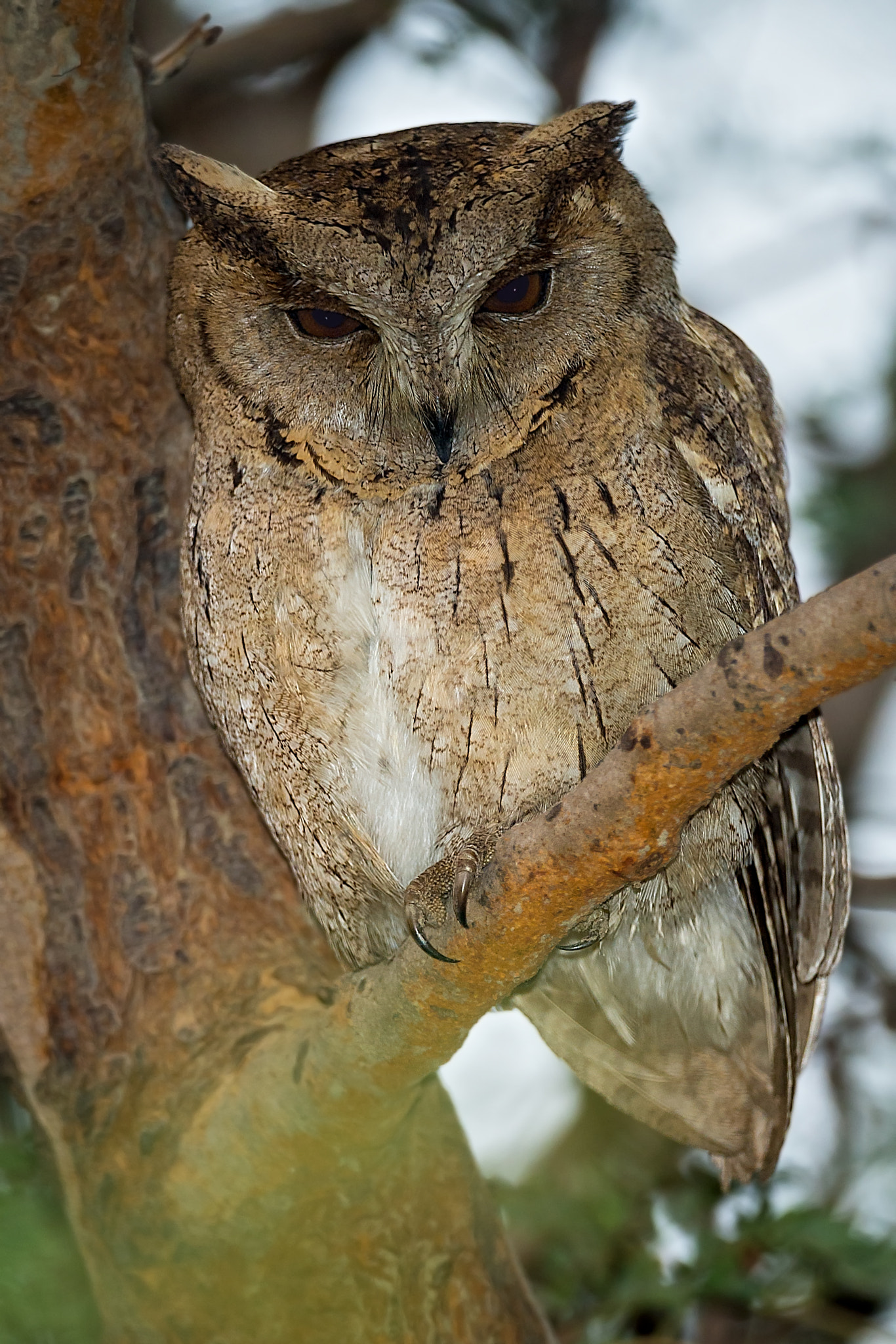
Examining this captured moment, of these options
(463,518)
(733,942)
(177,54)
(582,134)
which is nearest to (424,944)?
(463,518)

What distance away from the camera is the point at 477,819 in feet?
7.14

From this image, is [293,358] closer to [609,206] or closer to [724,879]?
[609,206]

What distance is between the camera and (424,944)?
72.8 inches

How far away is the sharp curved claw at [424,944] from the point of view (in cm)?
181

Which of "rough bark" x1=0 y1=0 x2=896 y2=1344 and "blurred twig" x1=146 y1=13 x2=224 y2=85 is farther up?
"blurred twig" x1=146 y1=13 x2=224 y2=85

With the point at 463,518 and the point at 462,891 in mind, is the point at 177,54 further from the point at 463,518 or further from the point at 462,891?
the point at 462,891

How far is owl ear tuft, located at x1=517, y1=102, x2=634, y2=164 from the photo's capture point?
6.93 feet

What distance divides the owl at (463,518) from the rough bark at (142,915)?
0.58ft

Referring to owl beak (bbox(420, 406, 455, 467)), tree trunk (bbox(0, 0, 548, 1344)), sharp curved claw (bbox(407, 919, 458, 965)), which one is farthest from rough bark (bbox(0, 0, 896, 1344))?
owl beak (bbox(420, 406, 455, 467))

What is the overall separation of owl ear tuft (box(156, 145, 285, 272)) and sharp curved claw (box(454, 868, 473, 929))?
102cm

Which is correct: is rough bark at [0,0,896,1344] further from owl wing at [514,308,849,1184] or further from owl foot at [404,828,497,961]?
owl wing at [514,308,849,1184]

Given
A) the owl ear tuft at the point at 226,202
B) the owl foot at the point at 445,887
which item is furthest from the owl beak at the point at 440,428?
the owl foot at the point at 445,887

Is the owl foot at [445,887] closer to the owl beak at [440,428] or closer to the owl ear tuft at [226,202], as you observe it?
the owl beak at [440,428]

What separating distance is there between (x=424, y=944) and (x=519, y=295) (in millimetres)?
1069
